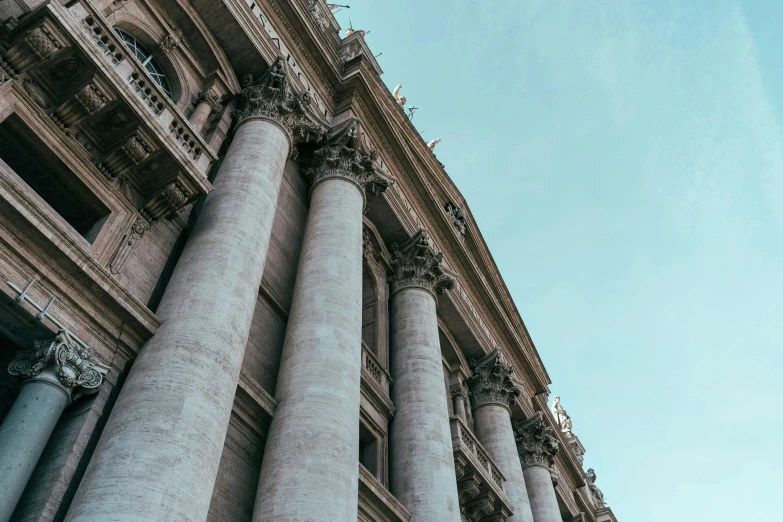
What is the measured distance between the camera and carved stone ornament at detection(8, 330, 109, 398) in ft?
27.9

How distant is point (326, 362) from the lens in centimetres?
1222

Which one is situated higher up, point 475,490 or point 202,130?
point 202,130

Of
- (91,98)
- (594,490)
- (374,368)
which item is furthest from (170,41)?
(594,490)

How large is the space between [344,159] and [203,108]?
376 centimetres

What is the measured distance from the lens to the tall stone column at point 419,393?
1493cm

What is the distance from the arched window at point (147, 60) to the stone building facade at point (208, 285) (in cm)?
6

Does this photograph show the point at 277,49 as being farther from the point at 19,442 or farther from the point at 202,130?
the point at 19,442

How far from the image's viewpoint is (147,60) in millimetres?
14828

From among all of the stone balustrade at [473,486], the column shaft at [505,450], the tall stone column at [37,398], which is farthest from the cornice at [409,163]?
the tall stone column at [37,398]

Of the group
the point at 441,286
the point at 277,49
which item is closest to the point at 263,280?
the point at 277,49

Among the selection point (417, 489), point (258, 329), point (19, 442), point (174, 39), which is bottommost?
point (19, 442)

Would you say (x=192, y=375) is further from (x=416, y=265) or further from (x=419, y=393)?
(x=416, y=265)

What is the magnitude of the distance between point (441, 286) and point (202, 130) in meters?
9.37

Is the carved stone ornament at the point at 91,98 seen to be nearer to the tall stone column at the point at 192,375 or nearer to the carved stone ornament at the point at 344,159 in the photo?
the tall stone column at the point at 192,375
